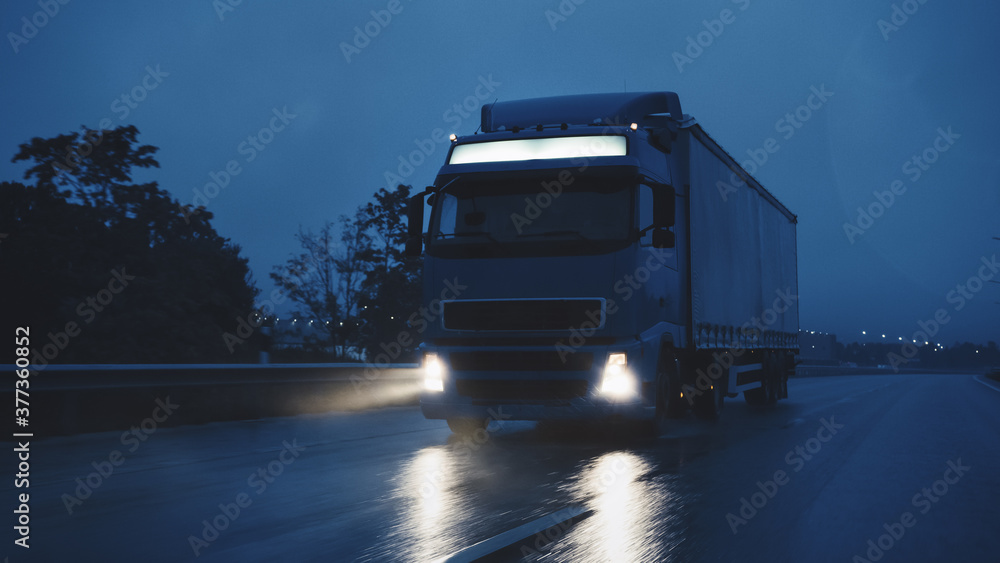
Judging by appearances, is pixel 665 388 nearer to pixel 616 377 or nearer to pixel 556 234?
pixel 616 377

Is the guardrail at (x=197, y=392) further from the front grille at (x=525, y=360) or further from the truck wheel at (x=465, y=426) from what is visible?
the front grille at (x=525, y=360)

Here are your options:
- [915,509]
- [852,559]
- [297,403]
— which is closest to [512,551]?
[852,559]

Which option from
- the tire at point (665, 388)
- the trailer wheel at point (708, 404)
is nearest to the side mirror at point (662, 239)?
the tire at point (665, 388)

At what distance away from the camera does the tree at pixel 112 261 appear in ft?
57.7

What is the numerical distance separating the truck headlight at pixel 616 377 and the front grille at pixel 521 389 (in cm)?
24

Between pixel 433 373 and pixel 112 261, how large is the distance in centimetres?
1109

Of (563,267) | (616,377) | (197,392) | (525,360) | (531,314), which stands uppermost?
(563,267)

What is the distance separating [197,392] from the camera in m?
13.2

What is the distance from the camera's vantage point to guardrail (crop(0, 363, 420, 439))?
34.0 feet

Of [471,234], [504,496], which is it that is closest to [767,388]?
[471,234]

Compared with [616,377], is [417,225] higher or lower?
higher

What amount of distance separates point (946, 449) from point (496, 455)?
510 cm

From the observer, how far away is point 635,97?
39.4ft

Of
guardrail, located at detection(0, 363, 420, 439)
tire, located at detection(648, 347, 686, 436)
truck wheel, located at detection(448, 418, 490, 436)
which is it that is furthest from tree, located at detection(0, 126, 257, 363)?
tire, located at detection(648, 347, 686, 436)
